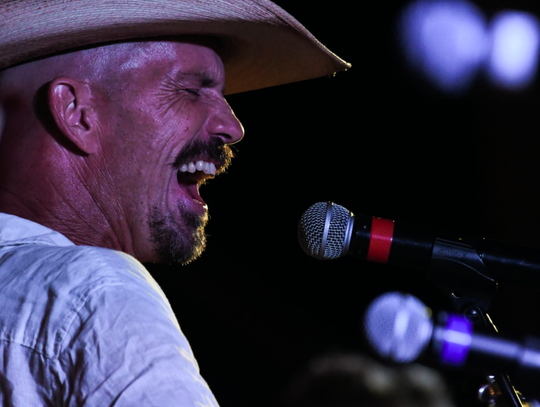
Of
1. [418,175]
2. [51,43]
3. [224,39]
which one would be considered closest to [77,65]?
[51,43]

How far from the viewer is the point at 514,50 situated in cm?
323

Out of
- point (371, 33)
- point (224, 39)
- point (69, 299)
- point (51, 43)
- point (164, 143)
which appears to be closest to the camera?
point (69, 299)

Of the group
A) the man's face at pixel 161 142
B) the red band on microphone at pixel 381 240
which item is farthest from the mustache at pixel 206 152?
the red band on microphone at pixel 381 240

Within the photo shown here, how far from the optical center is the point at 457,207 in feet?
10.3

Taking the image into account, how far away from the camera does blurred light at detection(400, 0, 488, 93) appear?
306 centimetres

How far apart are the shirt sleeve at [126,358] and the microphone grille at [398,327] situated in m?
0.28

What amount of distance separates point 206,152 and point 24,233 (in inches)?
27.0

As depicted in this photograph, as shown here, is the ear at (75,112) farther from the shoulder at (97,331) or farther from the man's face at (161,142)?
Result: the shoulder at (97,331)

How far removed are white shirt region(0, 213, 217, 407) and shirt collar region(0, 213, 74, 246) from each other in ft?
0.48

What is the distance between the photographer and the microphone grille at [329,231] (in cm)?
109

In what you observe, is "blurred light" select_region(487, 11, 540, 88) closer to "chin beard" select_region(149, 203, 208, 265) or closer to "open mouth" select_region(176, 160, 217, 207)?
"open mouth" select_region(176, 160, 217, 207)

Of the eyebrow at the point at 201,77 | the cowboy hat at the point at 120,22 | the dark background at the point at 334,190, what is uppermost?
the cowboy hat at the point at 120,22

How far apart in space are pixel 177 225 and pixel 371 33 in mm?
2062

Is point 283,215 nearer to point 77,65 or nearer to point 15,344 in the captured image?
point 77,65
